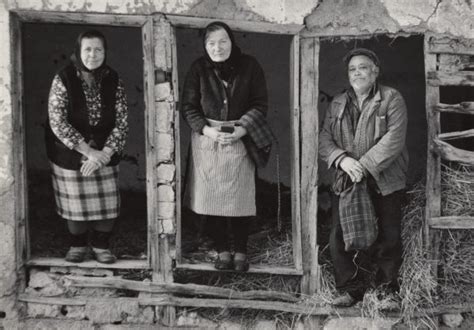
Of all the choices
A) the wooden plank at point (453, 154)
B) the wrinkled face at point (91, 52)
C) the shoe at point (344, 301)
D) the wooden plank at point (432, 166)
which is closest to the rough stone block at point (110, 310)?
the shoe at point (344, 301)

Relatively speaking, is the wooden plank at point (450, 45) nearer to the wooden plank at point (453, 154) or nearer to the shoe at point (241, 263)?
the wooden plank at point (453, 154)

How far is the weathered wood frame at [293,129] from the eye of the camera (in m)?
5.28

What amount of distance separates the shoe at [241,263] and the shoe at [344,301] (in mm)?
758

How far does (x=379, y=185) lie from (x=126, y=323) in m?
2.32

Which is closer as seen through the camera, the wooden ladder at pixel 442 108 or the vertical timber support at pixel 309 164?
the wooden ladder at pixel 442 108

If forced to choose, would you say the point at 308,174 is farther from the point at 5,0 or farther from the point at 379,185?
the point at 5,0

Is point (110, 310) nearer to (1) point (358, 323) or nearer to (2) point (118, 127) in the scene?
(2) point (118, 127)

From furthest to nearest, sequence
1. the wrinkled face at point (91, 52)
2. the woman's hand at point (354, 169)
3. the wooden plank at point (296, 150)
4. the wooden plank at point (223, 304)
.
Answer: the wooden plank at point (223, 304) → the wooden plank at point (296, 150) → the wrinkled face at point (91, 52) → the woman's hand at point (354, 169)

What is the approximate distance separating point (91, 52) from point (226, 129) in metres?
1.21

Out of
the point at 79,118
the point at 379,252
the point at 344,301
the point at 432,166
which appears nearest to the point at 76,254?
the point at 79,118

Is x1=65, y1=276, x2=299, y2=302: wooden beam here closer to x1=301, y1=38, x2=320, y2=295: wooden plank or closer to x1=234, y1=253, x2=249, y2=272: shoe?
x1=234, y1=253, x2=249, y2=272: shoe

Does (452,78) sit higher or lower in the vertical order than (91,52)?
lower

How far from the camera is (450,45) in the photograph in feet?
17.3

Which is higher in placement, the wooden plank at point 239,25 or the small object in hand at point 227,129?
the wooden plank at point 239,25
